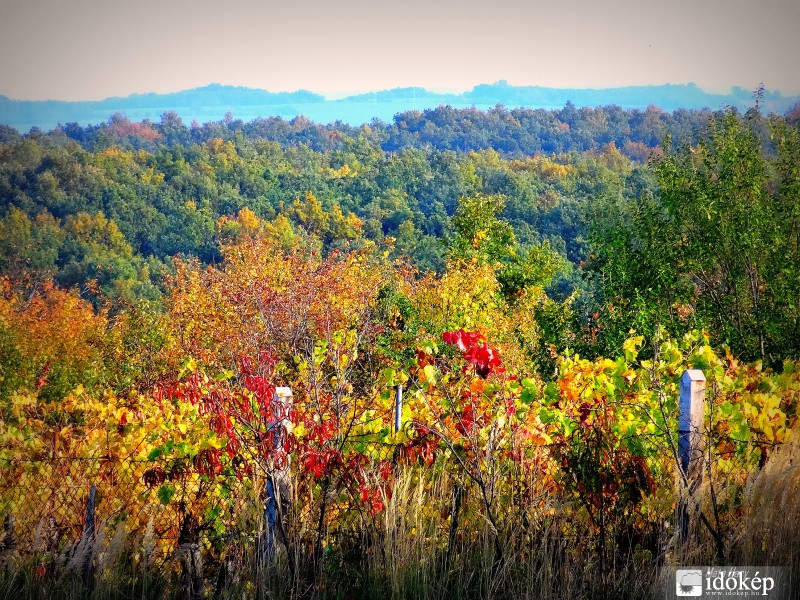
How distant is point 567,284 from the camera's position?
4475 centimetres

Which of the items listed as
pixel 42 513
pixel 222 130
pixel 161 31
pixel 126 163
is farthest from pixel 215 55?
pixel 42 513

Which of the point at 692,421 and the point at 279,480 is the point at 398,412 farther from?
the point at 692,421

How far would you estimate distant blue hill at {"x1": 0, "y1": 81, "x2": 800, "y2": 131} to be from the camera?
97.7 metres

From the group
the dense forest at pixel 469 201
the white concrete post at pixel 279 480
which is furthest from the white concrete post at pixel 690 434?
the dense forest at pixel 469 201

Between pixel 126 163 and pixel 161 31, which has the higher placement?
pixel 161 31

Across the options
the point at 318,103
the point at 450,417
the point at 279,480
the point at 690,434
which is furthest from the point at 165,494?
the point at 318,103

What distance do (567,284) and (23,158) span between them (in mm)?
49429

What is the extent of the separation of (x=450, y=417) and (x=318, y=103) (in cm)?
12561

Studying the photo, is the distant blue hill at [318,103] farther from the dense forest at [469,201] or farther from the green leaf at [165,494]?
the green leaf at [165,494]

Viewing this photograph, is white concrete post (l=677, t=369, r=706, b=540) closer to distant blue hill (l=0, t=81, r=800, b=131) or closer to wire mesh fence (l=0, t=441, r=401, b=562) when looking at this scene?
wire mesh fence (l=0, t=441, r=401, b=562)

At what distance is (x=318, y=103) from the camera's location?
411 ft

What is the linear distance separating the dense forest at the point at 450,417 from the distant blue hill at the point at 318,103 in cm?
7273

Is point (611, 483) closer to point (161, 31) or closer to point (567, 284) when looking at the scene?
point (567, 284)

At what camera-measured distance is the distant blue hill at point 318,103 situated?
320ft
